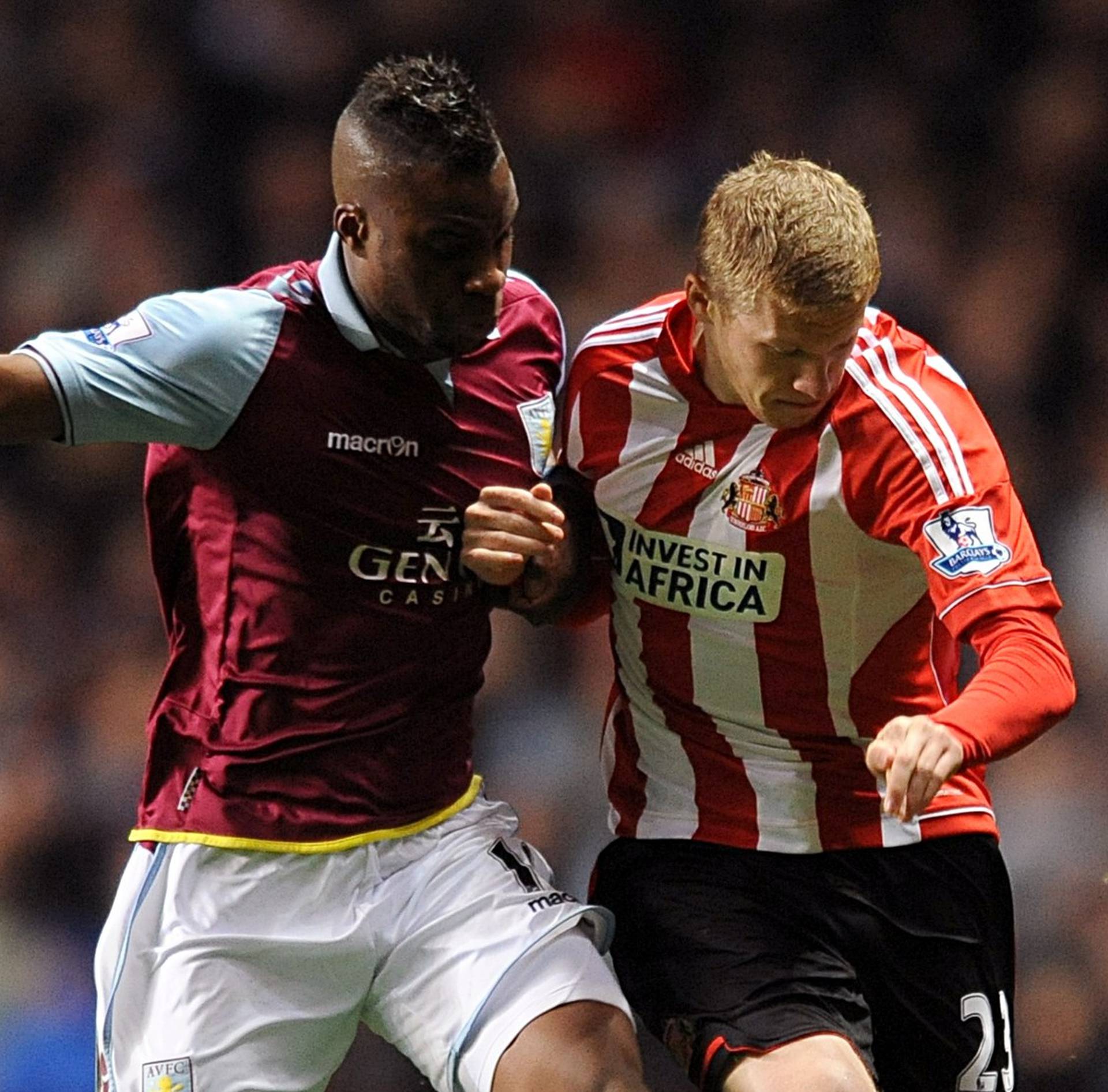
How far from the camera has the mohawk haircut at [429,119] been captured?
7.59ft

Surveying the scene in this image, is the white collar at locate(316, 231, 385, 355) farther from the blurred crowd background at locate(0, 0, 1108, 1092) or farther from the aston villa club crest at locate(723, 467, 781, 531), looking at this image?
the blurred crowd background at locate(0, 0, 1108, 1092)

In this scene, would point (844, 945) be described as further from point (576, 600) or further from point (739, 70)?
point (739, 70)

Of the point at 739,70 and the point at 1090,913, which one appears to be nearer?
the point at 1090,913

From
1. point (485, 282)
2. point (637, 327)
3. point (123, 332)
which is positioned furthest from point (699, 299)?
point (123, 332)

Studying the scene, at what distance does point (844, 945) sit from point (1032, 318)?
9.30 ft

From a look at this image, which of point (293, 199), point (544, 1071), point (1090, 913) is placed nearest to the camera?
point (544, 1071)

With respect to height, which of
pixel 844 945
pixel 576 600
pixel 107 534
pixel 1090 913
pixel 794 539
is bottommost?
pixel 1090 913

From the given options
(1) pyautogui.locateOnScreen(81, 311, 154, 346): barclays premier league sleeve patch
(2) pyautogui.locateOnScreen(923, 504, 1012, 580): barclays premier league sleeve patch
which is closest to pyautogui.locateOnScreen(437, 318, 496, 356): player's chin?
(1) pyautogui.locateOnScreen(81, 311, 154, 346): barclays premier league sleeve patch

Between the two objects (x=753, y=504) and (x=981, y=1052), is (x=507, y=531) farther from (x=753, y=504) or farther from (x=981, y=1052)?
→ (x=981, y=1052)

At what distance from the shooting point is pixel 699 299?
2.42m

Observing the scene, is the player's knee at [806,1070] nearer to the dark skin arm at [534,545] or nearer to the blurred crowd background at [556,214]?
the dark skin arm at [534,545]

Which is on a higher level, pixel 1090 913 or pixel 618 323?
pixel 618 323

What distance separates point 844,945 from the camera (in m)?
2.48

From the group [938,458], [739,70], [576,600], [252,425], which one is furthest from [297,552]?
[739,70]
